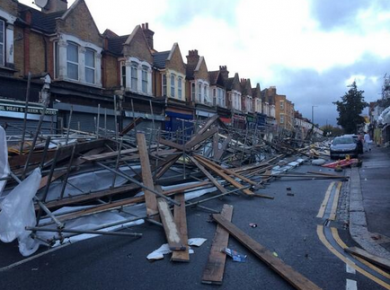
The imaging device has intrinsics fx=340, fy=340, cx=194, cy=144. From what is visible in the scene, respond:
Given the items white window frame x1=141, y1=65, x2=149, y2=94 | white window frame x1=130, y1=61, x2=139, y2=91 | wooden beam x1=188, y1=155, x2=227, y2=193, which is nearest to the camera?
wooden beam x1=188, y1=155, x2=227, y2=193

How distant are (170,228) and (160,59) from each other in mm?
22017

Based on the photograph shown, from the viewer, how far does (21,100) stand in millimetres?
14461

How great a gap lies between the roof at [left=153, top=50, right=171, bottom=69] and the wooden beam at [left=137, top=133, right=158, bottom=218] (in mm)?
17868

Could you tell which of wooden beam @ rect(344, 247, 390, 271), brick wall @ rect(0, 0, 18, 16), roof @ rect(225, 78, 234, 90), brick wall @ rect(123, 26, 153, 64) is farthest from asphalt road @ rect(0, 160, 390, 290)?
roof @ rect(225, 78, 234, 90)

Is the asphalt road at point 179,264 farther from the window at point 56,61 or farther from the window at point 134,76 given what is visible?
the window at point 134,76

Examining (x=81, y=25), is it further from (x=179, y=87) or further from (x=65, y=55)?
(x=179, y=87)

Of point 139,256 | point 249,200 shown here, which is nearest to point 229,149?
point 249,200

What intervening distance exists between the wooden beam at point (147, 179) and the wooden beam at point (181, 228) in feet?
1.49

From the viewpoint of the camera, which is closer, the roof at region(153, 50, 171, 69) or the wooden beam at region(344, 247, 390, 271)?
the wooden beam at region(344, 247, 390, 271)

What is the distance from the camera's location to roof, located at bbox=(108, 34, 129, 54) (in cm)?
2108

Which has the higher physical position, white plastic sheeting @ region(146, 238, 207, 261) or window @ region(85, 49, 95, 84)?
window @ region(85, 49, 95, 84)

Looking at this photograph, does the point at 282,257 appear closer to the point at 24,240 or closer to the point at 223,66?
the point at 24,240

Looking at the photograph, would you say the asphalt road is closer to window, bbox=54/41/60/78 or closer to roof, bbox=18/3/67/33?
window, bbox=54/41/60/78

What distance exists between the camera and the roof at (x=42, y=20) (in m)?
15.9
